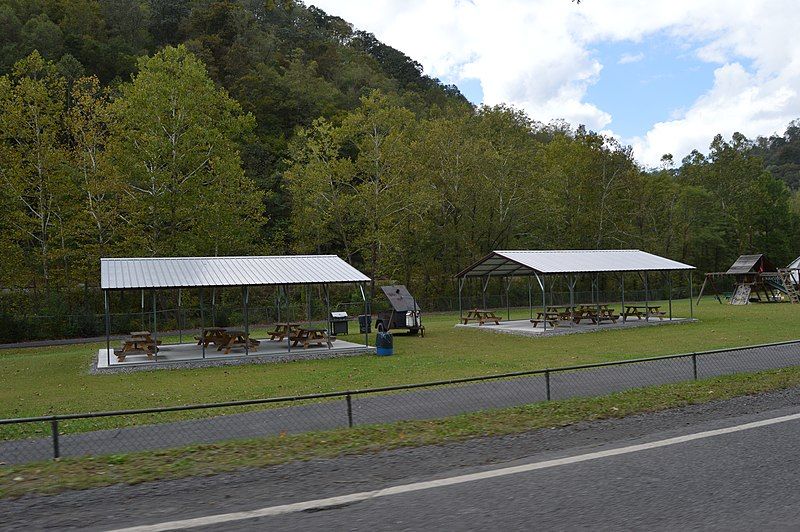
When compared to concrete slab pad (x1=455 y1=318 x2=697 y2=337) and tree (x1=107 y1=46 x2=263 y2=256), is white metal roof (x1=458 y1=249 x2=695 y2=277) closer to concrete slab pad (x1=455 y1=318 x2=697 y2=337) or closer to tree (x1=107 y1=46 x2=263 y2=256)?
concrete slab pad (x1=455 y1=318 x2=697 y2=337)

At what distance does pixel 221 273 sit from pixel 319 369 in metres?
5.94

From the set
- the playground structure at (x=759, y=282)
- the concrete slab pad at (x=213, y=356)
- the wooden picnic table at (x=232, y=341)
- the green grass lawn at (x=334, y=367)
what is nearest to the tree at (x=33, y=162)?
the green grass lawn at (x=334, y=367)

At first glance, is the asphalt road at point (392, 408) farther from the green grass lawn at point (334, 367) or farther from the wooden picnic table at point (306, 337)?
the wooden picnic table at point (306, 337)

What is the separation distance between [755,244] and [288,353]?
64099 mm

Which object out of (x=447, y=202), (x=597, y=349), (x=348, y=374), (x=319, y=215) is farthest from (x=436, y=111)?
(x=348, y=374)

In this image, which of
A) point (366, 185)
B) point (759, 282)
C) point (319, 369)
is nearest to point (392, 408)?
point (319, 369)

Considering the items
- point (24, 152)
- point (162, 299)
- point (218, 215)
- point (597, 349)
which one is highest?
point (24, 152)

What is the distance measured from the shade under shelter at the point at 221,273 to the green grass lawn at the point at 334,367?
2272 millimetres

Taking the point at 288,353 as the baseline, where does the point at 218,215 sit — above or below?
above

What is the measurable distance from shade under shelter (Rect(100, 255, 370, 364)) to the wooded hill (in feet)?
27.8

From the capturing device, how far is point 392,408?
1004cm

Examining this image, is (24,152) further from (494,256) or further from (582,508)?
(582,508)

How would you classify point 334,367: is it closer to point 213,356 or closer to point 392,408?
point 213,356

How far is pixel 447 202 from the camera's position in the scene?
153 feet
